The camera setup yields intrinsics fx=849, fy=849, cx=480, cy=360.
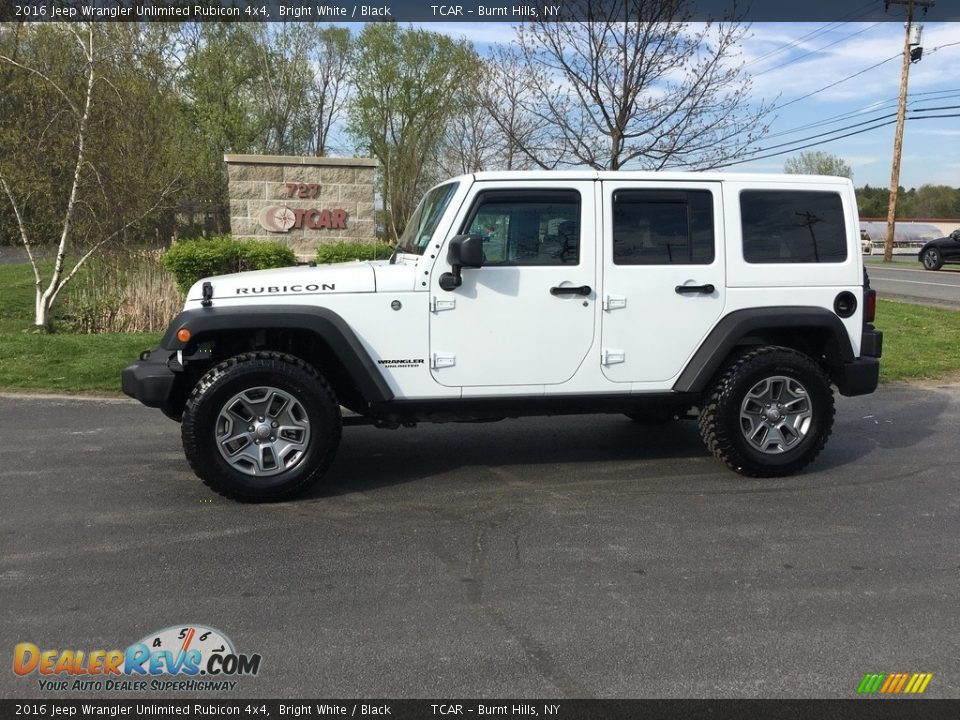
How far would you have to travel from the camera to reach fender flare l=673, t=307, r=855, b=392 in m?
5.52

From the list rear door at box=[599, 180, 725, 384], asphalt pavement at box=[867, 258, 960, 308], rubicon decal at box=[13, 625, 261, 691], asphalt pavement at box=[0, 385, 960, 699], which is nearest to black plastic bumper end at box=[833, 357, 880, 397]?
asphalt pavement at box=[0, 385, 960, 699]

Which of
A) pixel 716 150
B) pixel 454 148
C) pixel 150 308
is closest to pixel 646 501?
pixel 716 150

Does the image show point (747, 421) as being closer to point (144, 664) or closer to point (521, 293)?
point (521, 293)

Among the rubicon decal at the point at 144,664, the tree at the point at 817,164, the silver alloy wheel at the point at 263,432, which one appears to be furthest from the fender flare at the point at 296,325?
the tree at the point at 817,164

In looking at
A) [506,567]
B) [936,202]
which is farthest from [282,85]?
[936,202]

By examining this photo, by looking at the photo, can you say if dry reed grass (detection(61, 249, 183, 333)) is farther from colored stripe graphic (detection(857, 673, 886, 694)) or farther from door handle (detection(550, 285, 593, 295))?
colored stripe graphic (detection(857, 673, 886, 694))

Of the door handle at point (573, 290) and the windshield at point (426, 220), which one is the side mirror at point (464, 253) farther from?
the door handle at point (573, 290)

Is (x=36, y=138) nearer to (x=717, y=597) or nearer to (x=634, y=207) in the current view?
(x=634, y=207)

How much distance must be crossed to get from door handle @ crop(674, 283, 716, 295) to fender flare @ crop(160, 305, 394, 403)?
79.5 inches

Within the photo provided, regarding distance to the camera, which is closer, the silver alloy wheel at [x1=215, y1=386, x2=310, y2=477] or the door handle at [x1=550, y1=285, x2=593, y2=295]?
the silver alloy wheel at [x1=215, y1=386, x2=310, y2=477]

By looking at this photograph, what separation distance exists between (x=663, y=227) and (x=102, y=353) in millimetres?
6686

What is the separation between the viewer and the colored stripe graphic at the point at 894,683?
3.09 m

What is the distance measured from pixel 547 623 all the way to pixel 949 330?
11.2 meters

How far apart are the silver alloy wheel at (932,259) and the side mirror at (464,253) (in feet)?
97.2
